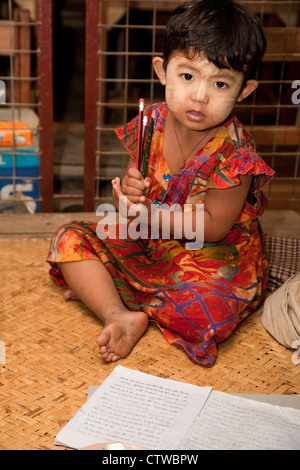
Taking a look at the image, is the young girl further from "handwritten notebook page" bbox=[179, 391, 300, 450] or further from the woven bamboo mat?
"handwritten notebook page" bbox=[179, 391, 300, 450]

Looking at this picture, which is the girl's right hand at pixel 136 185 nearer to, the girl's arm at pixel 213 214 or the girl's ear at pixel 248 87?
the girl's arm at pixel 213 214

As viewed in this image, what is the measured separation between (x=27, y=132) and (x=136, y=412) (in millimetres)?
1152

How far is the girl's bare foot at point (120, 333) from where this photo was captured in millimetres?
1126

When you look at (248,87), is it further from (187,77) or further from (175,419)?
(175,419)

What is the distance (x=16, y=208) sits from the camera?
204 centimetres

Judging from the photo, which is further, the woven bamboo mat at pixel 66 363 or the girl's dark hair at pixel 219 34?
the girl's dark hair at pixel 219 34

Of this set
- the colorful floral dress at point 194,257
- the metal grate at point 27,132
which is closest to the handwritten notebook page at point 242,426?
the colorful floral dress at point 194,257

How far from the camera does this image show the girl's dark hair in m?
1.12

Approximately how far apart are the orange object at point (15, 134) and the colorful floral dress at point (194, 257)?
62 centimetres

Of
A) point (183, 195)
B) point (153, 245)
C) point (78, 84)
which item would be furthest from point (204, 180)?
→ point (78, 84)

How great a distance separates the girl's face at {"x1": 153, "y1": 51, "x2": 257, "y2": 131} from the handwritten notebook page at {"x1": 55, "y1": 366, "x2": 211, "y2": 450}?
0.50 metres

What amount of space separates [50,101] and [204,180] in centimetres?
75

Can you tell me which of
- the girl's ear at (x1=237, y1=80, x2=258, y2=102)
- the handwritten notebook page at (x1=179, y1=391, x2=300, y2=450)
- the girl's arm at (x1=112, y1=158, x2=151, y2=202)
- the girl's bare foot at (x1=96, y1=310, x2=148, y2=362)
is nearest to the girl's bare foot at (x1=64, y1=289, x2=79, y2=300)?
the girl's bare foot at (x1=96, y1=310, x2=148, y2=362)
